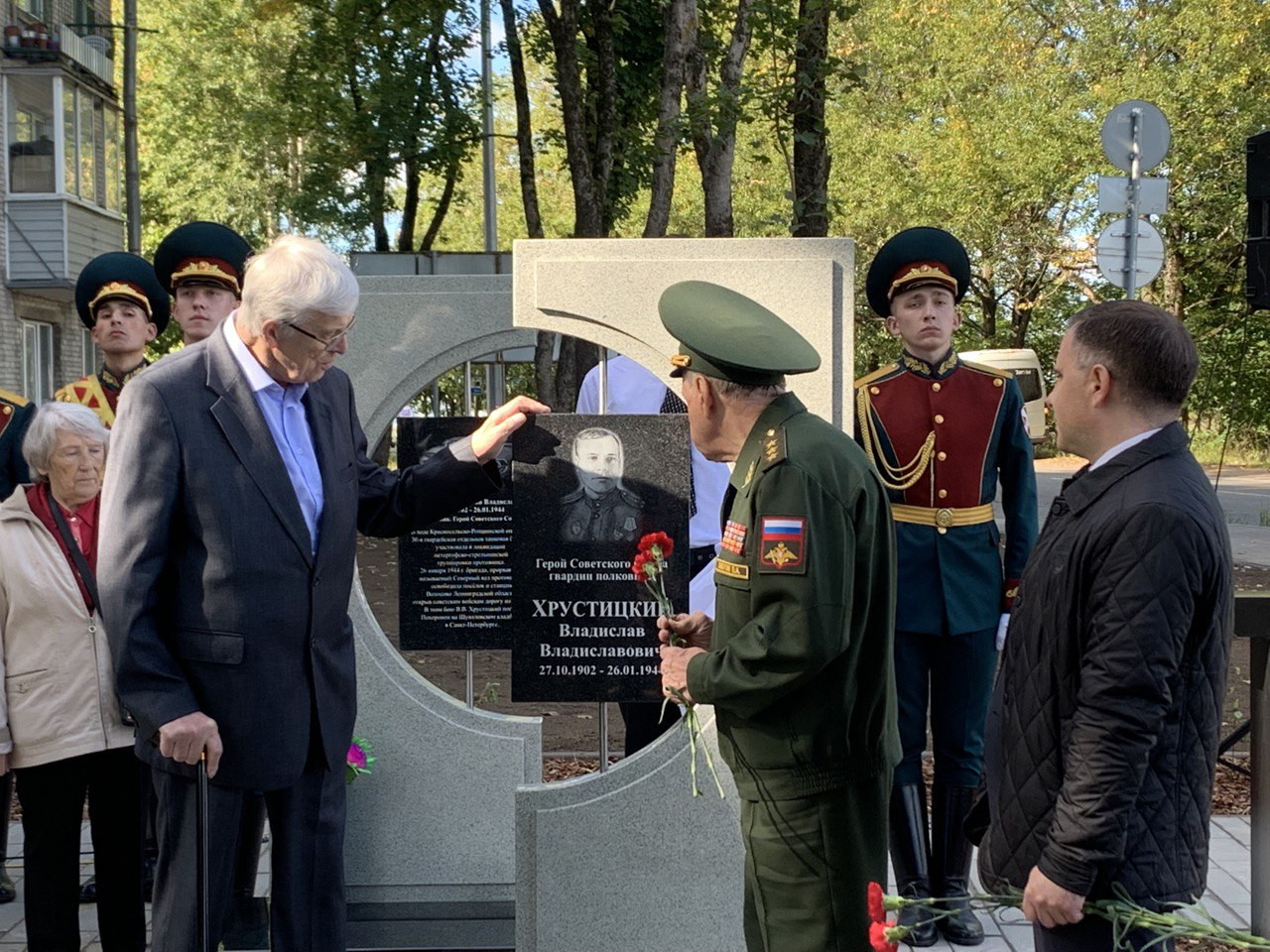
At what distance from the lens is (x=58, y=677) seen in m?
4.42

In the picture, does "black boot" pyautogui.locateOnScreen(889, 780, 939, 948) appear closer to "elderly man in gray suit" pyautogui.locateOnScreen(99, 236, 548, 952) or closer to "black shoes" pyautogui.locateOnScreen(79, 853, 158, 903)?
"elderly man in gray suit" pyautogui.locateOnScreen(99, 236, 548, 952)

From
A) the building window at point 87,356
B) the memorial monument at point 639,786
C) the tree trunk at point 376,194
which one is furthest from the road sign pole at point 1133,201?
the building window at point 87,356

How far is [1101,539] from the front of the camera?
112 inches

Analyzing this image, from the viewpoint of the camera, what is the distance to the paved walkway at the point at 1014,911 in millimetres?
5043

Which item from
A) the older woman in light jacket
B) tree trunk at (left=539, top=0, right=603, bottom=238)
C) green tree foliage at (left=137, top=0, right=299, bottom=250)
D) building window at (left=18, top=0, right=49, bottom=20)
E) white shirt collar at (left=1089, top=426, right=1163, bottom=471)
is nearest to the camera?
white shirt collar at (left=1089, top=426, right=1163, bottom=471)

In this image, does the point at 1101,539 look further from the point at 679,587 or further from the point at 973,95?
the point at 973,95

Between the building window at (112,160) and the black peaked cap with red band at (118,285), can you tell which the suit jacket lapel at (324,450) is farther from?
the building window at (112,160)

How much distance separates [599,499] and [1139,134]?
27.6 feet

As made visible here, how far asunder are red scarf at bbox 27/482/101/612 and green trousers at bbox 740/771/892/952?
2278mm

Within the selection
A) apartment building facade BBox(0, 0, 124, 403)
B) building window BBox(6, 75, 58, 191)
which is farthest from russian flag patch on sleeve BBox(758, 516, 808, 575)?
building window BBox(6, 75, 58, 191)

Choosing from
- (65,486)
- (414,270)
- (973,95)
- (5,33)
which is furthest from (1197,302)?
(65,486)

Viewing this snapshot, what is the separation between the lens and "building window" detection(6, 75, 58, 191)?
2867 centimetres

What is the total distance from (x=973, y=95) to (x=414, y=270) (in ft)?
88.3

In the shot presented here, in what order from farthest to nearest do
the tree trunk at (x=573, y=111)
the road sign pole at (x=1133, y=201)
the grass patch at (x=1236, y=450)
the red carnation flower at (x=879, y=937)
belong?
1. the grass patch at (x=1236, y=450)
2. the tree trunk at (x=573, y=111)
3. the road sign pole at (x=1133, y=201)
4. the red carnation flower at (x=879, y=937)
